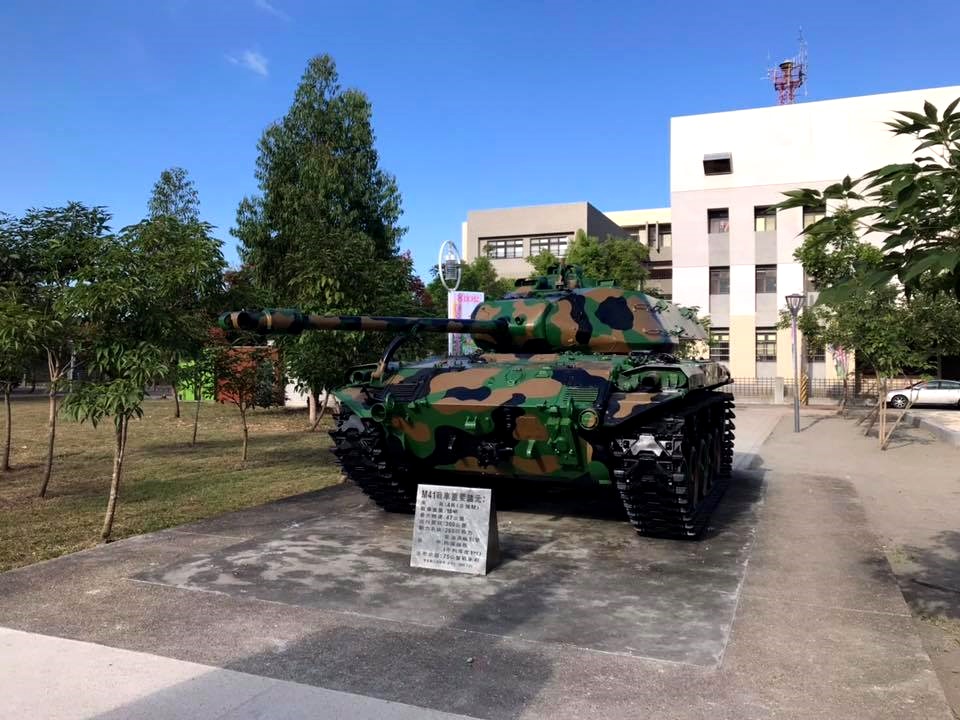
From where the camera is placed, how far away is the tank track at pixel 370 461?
762 cm

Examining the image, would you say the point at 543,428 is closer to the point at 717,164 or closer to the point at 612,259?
the point at 612,259

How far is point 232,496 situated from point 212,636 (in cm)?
566

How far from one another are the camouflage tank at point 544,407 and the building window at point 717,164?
27.3 m

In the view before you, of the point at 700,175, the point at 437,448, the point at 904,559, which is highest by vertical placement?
the point at 700,175

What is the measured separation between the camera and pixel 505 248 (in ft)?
156

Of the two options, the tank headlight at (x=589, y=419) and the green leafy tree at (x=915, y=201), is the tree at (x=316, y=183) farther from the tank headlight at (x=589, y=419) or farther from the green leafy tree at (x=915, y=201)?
the green leafy tree at (x=915, y=201)

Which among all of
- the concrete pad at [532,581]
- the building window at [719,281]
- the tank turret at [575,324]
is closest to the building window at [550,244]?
the building window at [719,281]

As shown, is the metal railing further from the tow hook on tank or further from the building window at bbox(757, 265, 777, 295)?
the tow hook on tank

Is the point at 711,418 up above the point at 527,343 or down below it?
below

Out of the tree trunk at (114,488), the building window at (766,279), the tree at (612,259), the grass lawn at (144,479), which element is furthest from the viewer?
the building window at (766,279)

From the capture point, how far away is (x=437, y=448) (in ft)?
24.6

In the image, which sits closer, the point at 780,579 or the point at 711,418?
the point at 780,579

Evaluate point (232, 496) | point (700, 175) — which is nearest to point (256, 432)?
point (232, 496)

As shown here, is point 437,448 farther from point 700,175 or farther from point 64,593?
point 700,175
